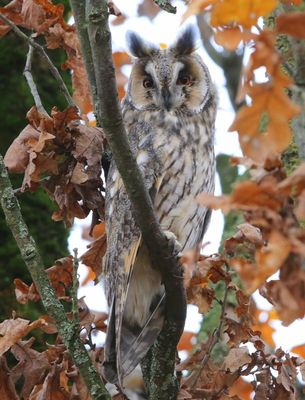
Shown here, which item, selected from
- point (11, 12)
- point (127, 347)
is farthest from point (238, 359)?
point (11, 12)

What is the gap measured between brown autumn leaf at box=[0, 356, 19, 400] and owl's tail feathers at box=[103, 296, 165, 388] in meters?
0.38

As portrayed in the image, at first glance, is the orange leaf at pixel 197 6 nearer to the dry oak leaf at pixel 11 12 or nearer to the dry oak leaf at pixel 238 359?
the dry oak leaf at pixel 238 359

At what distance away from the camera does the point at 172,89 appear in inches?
135

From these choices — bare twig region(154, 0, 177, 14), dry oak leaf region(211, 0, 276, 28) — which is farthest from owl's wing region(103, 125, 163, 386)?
dry oak leaf region(211, 0, 276, 28)

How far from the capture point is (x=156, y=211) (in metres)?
3.21

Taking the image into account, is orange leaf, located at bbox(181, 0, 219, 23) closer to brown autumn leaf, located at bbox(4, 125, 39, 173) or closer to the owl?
brown autumn leaf, located at bbox(4, 125, 39, 173)

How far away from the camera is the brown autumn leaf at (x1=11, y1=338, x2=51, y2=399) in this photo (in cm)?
256

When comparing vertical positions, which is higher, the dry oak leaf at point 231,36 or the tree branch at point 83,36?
the tree branch at point 83,36

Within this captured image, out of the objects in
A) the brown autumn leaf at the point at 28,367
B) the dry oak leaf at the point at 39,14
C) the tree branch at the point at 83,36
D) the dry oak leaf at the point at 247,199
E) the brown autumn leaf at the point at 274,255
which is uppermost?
Answer: the dry oak leaf at the point at 39,14

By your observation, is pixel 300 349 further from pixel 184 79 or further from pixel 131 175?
pixel 131 175

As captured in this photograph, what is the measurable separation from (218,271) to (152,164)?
0.68 metres

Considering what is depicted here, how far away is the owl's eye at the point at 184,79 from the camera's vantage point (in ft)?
11.4

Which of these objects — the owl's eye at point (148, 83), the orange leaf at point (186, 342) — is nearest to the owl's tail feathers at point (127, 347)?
the owl's eye at point (148, 83)

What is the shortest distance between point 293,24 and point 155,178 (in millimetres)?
1798
